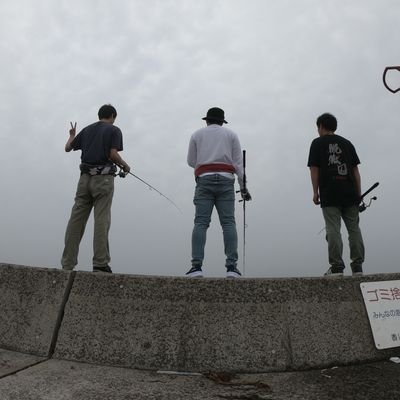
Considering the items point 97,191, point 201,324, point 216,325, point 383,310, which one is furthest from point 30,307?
point 383,310

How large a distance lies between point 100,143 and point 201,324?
219 centimetres

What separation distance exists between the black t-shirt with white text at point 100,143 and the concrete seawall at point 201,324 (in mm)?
1390

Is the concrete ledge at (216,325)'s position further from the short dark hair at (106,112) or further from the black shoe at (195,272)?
the short dark hair at (106,112)

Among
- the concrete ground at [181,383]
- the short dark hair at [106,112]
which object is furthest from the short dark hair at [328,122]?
the concrete ground at [181,383]

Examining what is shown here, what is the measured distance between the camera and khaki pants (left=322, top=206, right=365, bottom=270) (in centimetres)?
399

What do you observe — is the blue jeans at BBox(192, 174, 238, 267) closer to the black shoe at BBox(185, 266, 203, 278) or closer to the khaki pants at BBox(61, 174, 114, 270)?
the black shoe at BBox(185, 266, 203, 278)

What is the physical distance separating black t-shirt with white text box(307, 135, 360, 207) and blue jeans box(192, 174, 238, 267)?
0.96 metres

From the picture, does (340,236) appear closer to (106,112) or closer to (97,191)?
(97,191)

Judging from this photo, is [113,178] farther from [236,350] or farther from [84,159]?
[236,350]

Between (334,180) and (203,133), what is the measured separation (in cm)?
141

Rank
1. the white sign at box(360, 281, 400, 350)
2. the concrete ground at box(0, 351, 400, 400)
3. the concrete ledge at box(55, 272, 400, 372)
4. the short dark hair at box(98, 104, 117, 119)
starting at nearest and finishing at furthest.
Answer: the concrete ground at box(0, 351, 400, 400) → the concrete ledge at box(55, 272, 400, 372) → the white sign at box(360, 281, 400, 350) → the short dark hair at box(98, 104, 117, 119)

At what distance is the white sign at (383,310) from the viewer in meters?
3.04

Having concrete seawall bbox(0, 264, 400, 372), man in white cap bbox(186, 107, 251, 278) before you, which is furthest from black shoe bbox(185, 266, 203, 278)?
concrete seawall bbox(0, 264, 400, 372)

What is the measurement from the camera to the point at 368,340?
2.99 metres
